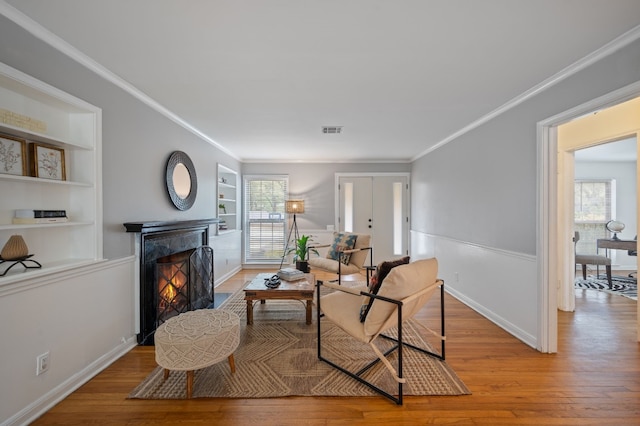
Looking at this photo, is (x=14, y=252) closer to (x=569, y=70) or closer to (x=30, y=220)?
(x=30, y=220)

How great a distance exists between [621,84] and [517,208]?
49.4 inches

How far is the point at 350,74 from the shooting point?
2.29 m

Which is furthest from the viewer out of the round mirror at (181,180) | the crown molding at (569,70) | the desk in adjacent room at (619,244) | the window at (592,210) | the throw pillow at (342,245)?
the window at (592,210)

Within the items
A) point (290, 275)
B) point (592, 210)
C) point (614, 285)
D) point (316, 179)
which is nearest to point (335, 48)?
point (290, 275)

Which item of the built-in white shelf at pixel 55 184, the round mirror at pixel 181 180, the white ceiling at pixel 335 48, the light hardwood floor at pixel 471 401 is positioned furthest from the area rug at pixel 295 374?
the white ceiling at pixel 335 48

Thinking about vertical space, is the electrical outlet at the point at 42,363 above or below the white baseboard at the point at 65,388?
above

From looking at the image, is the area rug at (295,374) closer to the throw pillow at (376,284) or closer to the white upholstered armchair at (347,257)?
the throw pillow at (376,284)

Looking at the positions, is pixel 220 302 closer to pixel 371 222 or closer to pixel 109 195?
pixel 109 195

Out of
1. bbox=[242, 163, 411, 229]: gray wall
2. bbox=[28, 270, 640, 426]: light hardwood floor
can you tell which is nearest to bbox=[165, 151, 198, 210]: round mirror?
bbox=[28, 270, 640, 426]: light hardwood floor

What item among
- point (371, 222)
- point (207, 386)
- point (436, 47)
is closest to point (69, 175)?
point (207, 386)

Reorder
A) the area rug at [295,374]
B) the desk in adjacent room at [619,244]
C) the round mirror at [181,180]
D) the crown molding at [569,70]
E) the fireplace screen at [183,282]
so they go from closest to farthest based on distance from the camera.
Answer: the crown molding at [569,70]
the area rug at [295,374]
the fireplace screen at [183,282]
the round mirror at [181,180]
the desk in adjacent room at [619,244]

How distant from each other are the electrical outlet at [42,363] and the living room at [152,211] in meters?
0.03

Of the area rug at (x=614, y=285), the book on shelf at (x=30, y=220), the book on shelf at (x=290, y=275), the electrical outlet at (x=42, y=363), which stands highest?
the book on shelf at (x=30, y=220)

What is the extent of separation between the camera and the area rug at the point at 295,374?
1.93m
